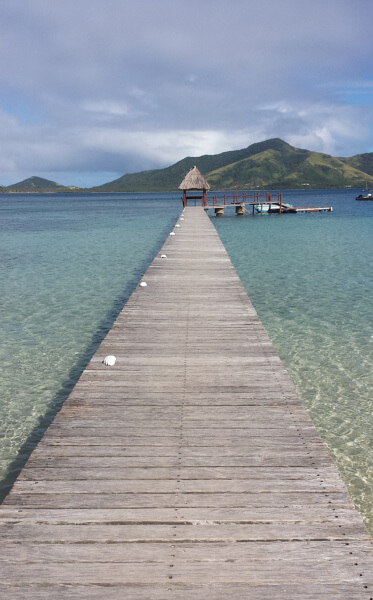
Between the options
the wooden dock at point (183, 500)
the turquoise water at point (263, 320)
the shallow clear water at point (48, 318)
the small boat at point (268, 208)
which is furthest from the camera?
the small boat at point (268, 208)

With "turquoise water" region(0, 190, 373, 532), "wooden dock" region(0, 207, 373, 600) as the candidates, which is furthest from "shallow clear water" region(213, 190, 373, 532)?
"wooden dock" region(0, 207, 373, 600)

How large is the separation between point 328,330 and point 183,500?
927cm

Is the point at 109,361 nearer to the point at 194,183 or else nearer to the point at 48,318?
the point at 48,318

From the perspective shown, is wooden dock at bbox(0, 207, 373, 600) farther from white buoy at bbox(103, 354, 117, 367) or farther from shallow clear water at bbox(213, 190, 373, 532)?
shallow clear water at bbox(213, 190, 373, 532)

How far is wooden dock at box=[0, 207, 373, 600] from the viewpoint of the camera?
10.2 ft

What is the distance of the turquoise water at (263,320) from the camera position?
743cm

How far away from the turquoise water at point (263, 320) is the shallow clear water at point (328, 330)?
27mm

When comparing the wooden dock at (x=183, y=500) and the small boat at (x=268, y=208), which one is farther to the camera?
the small boat at (x=268, y=208)

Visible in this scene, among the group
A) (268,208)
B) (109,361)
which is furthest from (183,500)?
(268,208)

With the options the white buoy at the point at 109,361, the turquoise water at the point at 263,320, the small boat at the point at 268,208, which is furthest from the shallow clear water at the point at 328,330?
the small boat at the point at 268,208

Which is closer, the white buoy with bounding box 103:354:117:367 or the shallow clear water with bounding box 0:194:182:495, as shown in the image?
the white buoy with bounding box 103:354:117:367

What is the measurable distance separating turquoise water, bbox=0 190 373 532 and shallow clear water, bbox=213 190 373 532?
27mm

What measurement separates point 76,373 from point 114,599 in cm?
695

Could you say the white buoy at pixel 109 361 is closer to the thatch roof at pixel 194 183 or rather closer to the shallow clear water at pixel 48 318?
the shallow clear water at pixel 48 318
